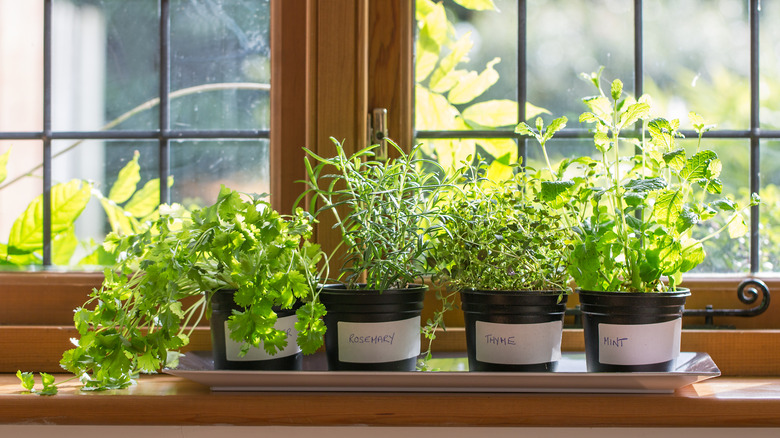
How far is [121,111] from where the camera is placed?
131 cm

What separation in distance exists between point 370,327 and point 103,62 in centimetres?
86

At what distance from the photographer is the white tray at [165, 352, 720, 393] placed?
2.86 feet

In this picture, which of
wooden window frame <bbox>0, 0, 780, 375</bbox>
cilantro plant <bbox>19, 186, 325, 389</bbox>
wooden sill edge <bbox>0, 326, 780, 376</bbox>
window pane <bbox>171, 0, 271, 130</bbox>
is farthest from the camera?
window pane <bbox>171, 0, 271, 130</bbox>

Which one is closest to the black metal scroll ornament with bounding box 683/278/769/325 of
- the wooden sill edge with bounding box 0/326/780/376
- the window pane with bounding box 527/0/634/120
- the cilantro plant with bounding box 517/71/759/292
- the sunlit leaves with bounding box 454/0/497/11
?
Result: the wooden sill edge with bounding box 0/326/780/376

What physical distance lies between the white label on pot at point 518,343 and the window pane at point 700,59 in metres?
0.62

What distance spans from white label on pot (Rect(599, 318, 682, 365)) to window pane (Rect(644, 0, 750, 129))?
55 cm

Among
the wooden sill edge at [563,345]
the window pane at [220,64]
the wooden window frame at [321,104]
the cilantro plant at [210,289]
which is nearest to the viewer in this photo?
the cilantro plant at [210,289]

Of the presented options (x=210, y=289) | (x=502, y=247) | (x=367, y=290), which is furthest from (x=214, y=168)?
(x=502, y=247)

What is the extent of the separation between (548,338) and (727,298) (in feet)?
1.65

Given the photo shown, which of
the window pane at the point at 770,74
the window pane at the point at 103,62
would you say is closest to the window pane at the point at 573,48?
the window pane at the point at 770,74

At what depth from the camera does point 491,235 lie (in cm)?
94

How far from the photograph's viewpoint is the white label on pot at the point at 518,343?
2.97 ft

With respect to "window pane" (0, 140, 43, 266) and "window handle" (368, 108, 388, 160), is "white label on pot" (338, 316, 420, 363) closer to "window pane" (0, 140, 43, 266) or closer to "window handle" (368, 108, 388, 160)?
"window handle" (368, 108, 388, 160)

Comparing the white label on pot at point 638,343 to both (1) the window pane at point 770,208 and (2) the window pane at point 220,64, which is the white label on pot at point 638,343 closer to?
(1) the window pane at point 770,208
